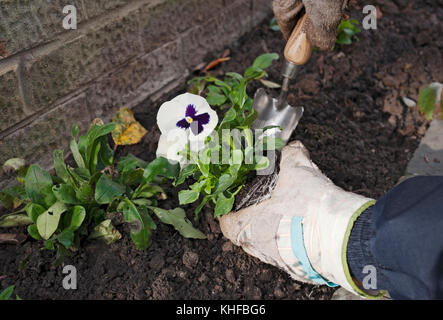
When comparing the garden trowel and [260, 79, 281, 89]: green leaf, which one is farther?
[260, 79, 281, 89]: green leaf

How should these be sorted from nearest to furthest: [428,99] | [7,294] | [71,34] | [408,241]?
[408,241]
[7,294]
[71,34]
[428,99]

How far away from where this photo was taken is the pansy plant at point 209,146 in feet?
4.91

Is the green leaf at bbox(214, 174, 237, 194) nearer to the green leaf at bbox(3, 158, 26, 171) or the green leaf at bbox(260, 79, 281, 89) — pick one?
the green leaf at bbox(3, 158, 26, 171)

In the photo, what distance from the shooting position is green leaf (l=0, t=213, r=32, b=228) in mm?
1604

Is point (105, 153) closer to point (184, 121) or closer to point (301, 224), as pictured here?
point (184, 121)

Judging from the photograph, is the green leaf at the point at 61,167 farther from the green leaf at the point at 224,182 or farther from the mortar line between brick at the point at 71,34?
the green leaf at the point at 224,182

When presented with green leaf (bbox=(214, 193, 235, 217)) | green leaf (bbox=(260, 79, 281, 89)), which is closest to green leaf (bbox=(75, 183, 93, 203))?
green leaf (bbox=(214, 193, 235, 217))

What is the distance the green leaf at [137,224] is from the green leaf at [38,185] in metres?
0.26

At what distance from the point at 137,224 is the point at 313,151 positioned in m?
0.88

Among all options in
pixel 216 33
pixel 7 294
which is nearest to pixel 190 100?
pixel 7 294

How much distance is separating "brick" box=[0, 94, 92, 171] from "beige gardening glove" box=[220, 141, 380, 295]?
787 mm

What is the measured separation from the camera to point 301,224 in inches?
59.6

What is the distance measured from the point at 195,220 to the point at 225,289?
0.28 m

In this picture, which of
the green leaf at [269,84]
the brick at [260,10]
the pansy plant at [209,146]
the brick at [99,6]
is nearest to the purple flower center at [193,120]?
the pansy plant at [209,146]
